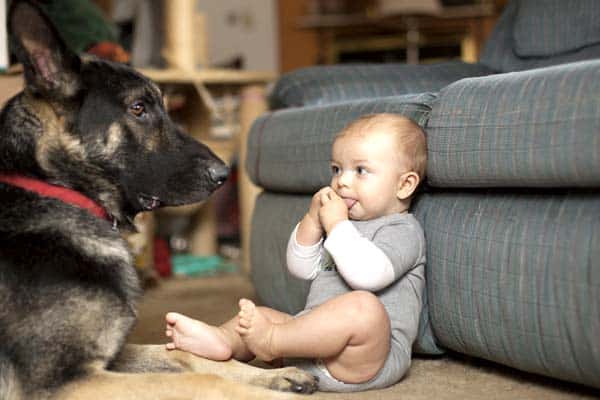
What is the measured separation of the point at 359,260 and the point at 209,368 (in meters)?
0.41

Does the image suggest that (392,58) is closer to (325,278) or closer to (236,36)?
(236,36)

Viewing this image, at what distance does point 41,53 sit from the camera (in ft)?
4.83

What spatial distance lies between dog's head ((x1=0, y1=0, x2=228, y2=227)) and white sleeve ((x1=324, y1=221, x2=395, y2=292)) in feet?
1.24

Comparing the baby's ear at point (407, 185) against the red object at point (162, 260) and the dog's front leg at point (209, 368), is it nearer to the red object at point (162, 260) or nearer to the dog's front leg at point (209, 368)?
the dog's front leg at point (209, 368)

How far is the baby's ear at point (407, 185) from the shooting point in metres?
1.65

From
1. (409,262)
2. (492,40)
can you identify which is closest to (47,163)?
(409,262)

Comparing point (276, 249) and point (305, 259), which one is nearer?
point (305, 259)

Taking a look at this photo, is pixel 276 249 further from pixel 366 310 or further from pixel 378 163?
pixel 366 310

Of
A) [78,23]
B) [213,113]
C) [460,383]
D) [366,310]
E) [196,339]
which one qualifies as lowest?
[460,383]

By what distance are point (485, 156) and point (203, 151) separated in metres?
0.66

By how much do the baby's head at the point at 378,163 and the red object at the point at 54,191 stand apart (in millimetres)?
543

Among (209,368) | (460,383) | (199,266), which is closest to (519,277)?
(460,383)

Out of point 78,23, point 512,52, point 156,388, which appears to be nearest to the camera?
point 156,388

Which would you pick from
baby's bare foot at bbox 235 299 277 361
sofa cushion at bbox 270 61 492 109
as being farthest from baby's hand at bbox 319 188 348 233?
sofa cushion at bbox 270 61 492 109
